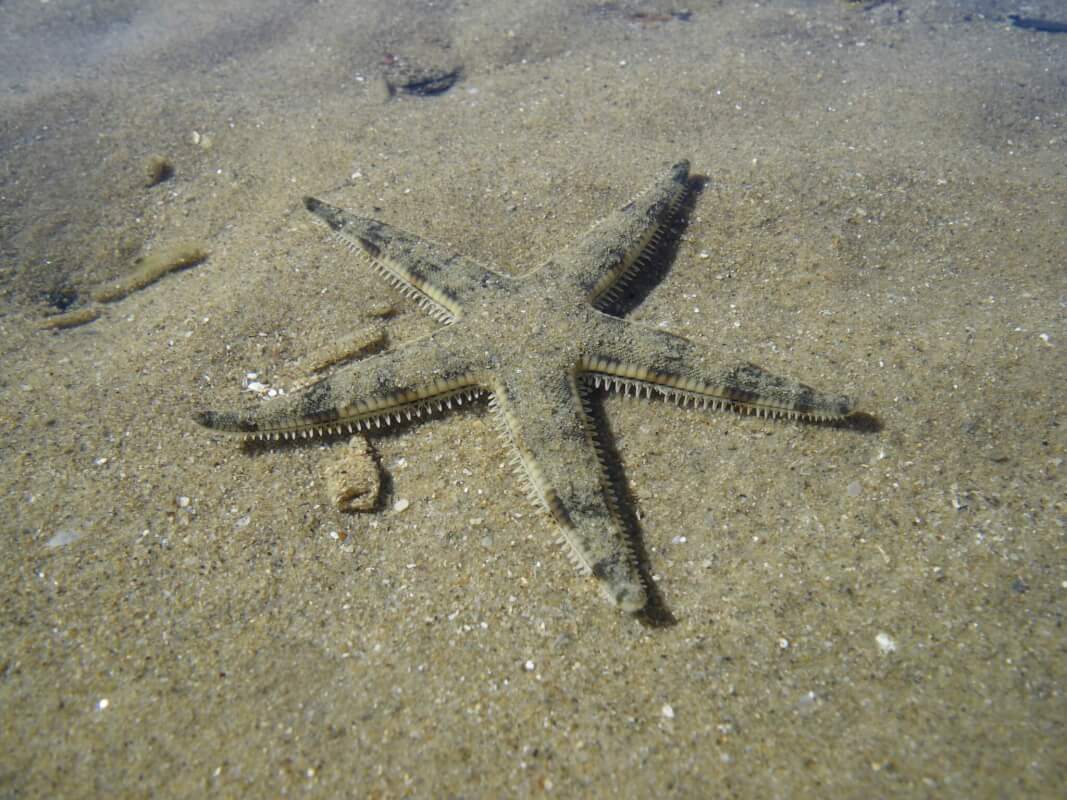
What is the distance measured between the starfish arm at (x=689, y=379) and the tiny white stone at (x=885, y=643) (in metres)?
1.27

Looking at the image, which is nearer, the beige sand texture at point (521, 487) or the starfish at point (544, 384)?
the beige sand texture at point (521, 487)

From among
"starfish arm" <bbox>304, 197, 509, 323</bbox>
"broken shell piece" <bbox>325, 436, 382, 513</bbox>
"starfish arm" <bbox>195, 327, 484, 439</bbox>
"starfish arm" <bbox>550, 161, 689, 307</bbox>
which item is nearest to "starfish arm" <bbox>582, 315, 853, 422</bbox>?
"starfish arm" <bbox>550, 161, 689, 307</bbox>

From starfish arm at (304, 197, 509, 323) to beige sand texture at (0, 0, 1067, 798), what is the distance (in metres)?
0.30

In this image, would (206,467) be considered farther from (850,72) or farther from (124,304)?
(850,72)

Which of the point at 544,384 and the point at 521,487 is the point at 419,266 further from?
the point at 521,487

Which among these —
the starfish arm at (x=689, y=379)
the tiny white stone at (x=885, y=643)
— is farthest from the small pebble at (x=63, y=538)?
the tiny white stone at (x=885, y=643)

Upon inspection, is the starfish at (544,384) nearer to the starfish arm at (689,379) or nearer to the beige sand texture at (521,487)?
the starfish arm at (689,379)

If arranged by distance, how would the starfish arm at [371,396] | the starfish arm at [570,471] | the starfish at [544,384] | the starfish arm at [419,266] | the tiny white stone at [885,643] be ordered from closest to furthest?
the tiny white stone at [885,643] < the starfish arm at [570,471] < the starfish at [544,384] < the starfish arm at [371,396] < the starfish arm at [419,266]

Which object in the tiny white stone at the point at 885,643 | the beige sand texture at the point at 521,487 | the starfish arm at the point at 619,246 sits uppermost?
the starfish arm at the point at 619,246

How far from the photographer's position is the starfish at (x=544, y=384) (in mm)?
3453

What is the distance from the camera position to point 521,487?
379 cm

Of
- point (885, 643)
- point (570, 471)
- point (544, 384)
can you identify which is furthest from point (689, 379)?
point (885, 643)

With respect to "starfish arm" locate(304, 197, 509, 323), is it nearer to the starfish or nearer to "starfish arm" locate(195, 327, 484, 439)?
the starfish

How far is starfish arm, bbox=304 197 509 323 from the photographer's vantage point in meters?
→ 4.33
